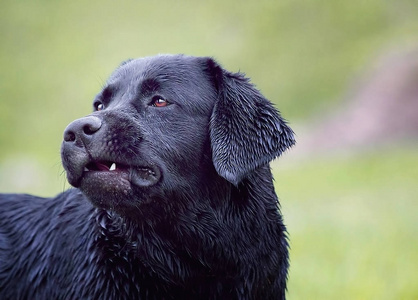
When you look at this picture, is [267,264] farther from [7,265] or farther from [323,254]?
[323,254]

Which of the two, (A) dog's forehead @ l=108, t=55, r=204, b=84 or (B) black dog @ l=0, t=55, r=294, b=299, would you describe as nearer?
(B) black dog @ l=0, t=55, r=294, b=299

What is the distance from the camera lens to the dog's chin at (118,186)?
118 inches

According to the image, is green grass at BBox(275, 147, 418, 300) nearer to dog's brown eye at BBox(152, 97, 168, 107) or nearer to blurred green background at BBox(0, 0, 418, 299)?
blurred green background at BBox(0, 0, 418, 299)

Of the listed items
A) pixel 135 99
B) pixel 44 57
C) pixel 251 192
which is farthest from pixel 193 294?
pixel 44 57

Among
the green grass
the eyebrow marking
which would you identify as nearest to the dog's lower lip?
the eyebrow marking

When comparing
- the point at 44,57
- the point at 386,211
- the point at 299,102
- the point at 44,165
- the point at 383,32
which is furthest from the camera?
the point at 44,57

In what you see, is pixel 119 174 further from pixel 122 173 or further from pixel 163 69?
pixel 163 69

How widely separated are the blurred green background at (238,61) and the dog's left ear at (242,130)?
232 inches

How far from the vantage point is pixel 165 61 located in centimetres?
352

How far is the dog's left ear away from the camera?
3.18 metres

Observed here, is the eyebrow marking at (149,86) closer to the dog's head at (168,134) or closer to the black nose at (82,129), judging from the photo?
the dog's head at (168,134)

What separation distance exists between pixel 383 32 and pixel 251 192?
69.3ft

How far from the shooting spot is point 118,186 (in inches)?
118

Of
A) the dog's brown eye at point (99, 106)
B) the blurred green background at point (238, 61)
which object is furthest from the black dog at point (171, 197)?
the blurred green background at point (238, 61)
